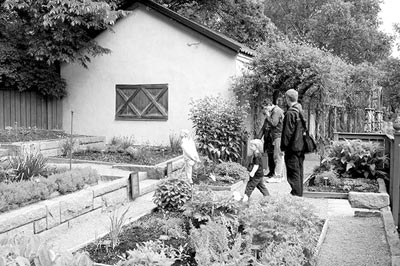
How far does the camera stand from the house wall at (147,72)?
12727mm

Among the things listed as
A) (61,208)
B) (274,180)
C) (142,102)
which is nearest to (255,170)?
(274,180)

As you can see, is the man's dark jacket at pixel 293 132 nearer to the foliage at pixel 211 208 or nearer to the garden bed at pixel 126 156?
the foliage at pixel 211 208

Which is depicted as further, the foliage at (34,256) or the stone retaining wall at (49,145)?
the stone retaining wall at (49,145)

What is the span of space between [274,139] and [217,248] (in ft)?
21.8

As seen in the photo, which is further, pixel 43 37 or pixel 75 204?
pixel 43 37

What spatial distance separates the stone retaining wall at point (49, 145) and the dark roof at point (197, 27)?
4.61 meters

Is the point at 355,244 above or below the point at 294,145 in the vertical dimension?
below

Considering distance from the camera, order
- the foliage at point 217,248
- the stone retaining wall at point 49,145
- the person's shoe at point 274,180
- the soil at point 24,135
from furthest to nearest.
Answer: the soil at point 24,135 → the stone retaining wall at point 49,145 → the person's shoe at point 274,180 → the foliage at point 217,248

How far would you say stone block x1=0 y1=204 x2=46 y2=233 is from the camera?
4.95 m

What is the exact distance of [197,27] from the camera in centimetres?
1251

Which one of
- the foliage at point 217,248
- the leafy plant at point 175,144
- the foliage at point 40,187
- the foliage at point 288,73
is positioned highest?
the foliage at point 288,73

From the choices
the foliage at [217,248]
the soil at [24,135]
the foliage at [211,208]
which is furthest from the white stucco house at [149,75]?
the foliage at [217,248]

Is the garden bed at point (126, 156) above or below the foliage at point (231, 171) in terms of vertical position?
above

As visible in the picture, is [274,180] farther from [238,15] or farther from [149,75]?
[238,15]
